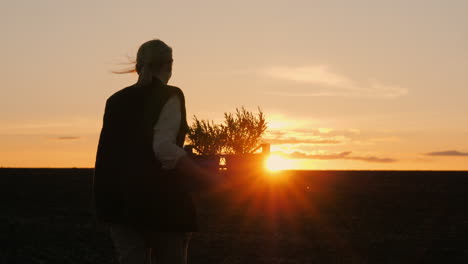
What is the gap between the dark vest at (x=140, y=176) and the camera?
3707 mm

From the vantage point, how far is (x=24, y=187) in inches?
1097

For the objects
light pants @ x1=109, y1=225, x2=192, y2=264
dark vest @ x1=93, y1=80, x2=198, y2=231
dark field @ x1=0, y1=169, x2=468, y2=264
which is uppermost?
dark vest @ x1=93, y1=80, x2=198, y2=231

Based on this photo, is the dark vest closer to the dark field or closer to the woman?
the woman

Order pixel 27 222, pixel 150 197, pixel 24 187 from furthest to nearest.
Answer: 1. pixel 24 187
2. pixel 27 222
3. pixel 150 197

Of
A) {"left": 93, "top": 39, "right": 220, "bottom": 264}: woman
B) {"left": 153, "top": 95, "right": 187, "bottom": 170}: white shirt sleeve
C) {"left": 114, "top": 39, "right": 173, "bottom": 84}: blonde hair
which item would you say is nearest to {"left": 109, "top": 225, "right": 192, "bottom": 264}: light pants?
{"left": 93, "top": 39, "right": 220, "bottom": 264}: woman

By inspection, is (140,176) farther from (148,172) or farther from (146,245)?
(146,245)

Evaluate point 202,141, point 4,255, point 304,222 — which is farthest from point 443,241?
point 202,141

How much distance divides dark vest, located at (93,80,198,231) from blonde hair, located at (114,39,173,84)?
0.08 metres

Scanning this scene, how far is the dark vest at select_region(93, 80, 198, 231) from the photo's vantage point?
3707 millimetres

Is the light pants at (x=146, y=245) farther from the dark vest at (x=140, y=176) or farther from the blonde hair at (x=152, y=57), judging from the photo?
the blonde hair at (x=152, y=57)

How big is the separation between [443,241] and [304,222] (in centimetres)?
357

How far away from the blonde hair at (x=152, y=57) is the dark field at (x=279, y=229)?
6484 mm

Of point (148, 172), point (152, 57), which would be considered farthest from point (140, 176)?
point (152, 57)

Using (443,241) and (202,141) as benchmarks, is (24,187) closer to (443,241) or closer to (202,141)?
(202,141)
